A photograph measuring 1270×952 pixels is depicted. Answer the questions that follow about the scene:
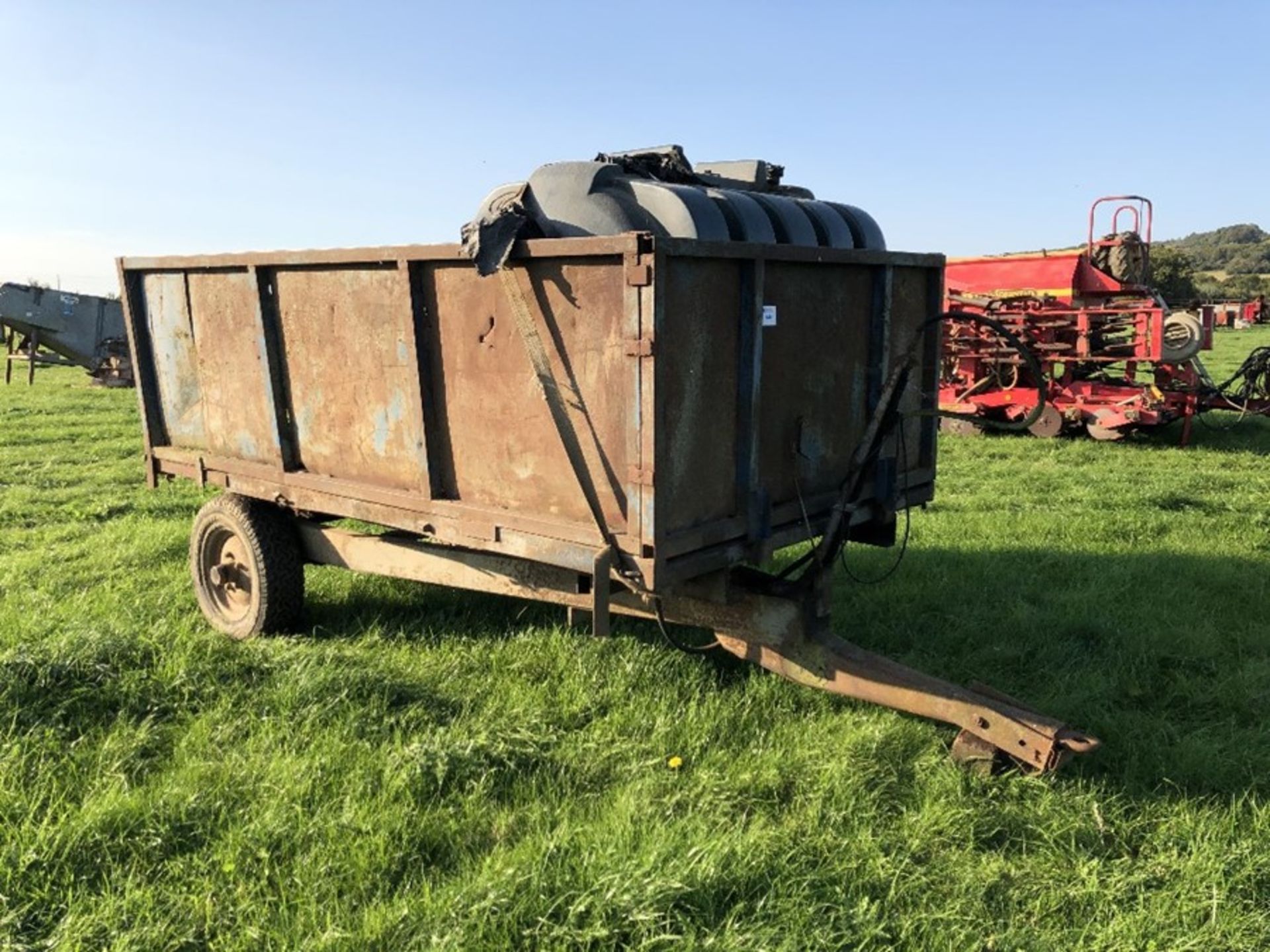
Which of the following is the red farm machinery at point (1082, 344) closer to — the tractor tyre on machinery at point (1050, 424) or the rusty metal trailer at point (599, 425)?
the tractor tyre on machinery at point (1050, 424)

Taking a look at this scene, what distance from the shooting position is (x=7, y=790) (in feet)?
10.5

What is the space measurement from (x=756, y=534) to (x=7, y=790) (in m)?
2.65

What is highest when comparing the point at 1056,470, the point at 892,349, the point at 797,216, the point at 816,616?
the point at 797,216

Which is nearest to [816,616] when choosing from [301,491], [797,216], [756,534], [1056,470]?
[756,534]

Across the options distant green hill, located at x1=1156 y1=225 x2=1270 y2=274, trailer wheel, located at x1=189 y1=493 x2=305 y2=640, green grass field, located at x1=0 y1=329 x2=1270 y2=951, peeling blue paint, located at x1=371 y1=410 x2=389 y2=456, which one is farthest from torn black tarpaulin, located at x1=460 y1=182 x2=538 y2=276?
distant green hill, located at x1=1156 y1=225 x2=1270 y2=274

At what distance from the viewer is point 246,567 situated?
16.0 feet

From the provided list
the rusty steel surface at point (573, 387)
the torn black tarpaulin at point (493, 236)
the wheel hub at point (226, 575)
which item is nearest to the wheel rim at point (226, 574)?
the wheel hub at point (226, 575)

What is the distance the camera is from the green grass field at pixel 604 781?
269 centimetres

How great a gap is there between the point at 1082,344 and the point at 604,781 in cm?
971

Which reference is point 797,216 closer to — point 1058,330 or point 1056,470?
point 1056,470

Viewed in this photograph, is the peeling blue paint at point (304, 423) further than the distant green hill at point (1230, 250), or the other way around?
the distant green hill at point (1230, 250)

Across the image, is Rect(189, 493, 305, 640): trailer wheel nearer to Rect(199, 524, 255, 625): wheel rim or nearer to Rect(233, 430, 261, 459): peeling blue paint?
Rect(199, 524, 255, 625): wheel rim

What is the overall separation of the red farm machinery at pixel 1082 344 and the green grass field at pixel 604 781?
5845 mm

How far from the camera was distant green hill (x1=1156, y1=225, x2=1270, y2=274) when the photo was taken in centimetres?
7506
